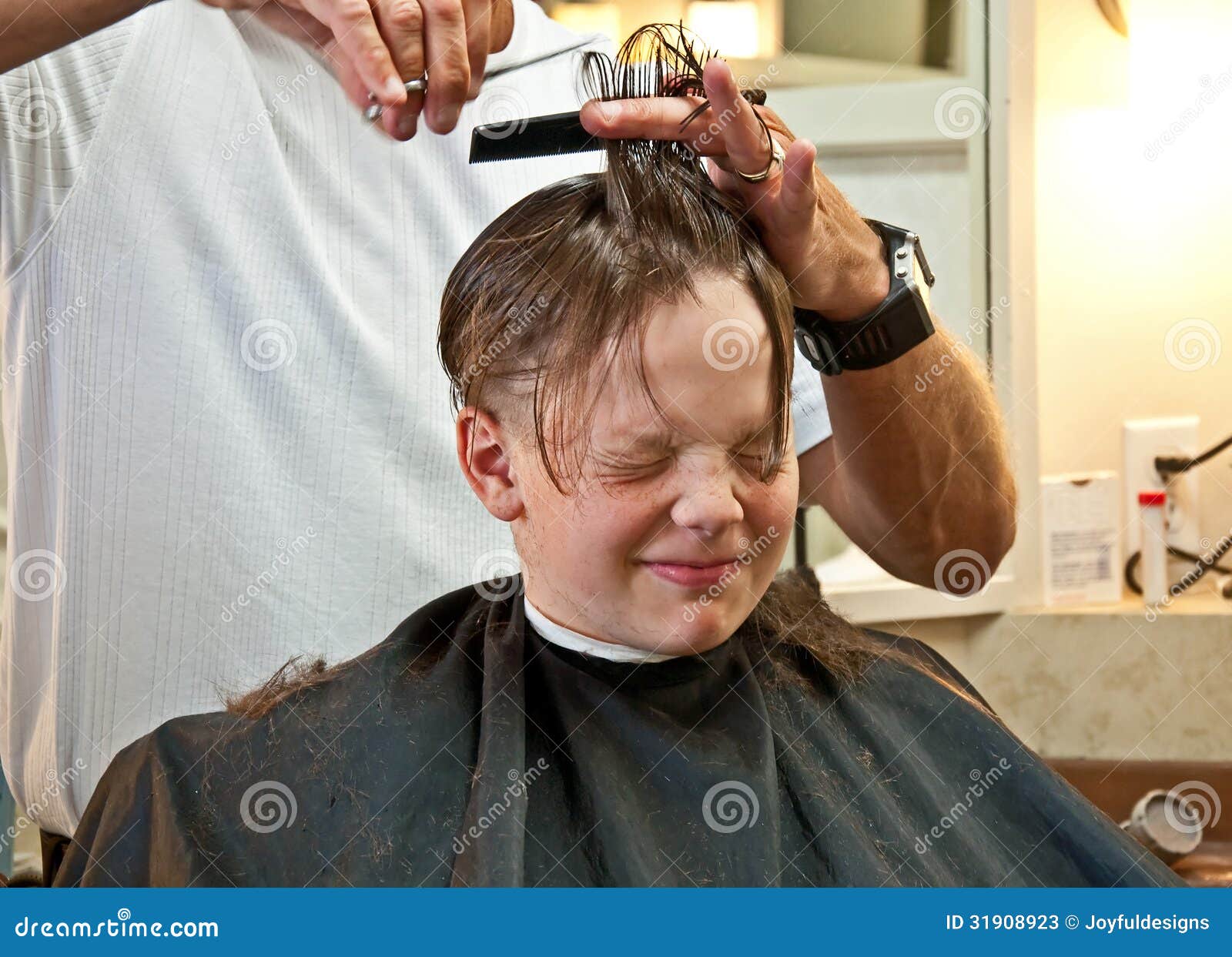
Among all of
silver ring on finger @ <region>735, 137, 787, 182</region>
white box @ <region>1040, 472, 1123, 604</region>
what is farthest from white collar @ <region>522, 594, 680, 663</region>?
white box @ <region>1040, 472, 1123, 604</region>

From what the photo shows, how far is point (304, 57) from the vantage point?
129 cm

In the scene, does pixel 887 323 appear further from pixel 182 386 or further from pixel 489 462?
pixel 182 386

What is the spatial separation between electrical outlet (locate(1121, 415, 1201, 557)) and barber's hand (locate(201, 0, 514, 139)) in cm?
102

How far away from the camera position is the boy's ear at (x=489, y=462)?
3.82 feet

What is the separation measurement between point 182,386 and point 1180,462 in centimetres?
130

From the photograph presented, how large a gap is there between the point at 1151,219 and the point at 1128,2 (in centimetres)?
30

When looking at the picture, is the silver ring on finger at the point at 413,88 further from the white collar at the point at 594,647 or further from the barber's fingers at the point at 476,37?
the white collar at the point at 594,647

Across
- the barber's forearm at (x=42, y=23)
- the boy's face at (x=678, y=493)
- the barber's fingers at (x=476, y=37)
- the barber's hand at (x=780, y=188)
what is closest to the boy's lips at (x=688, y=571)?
the boy's face at (x=678, y=493)

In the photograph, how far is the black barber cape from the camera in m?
1.13

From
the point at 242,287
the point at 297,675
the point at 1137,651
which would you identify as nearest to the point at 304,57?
the point at 242,287

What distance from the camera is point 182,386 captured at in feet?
4.07

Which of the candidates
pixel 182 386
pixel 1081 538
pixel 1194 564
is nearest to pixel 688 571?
pixel 182 386

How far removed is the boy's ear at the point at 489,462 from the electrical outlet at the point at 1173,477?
90 centimetres

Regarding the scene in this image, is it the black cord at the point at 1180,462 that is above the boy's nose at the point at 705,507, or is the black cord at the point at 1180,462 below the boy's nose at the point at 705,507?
below
